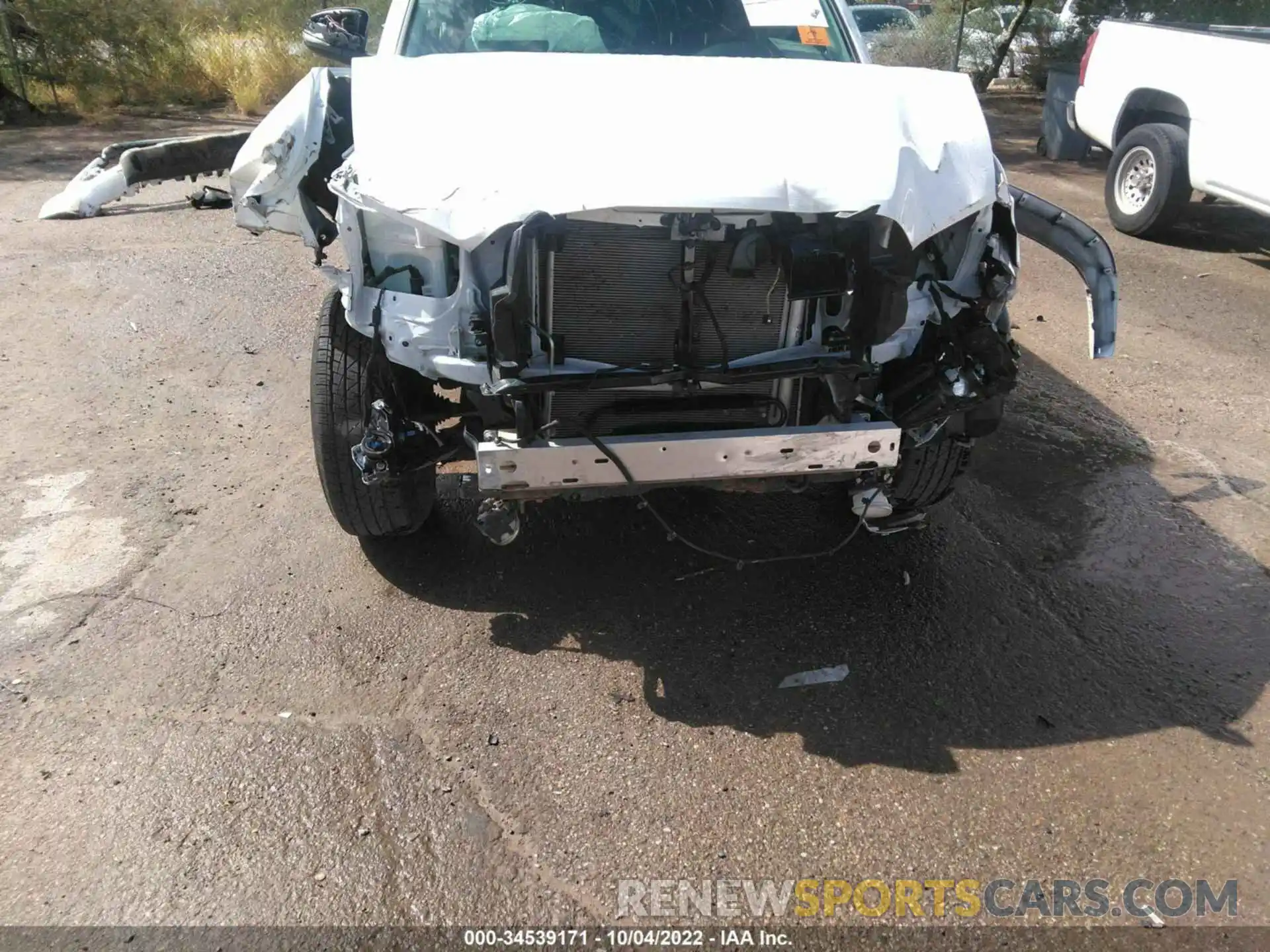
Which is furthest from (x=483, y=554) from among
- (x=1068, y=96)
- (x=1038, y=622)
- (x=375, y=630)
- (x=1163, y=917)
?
(x=1068, y=96)

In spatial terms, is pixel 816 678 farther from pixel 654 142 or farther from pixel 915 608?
pixel 654 142

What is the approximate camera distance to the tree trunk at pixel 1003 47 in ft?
43.2

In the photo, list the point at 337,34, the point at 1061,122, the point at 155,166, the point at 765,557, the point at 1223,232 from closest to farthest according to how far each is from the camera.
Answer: the point at 765,557, the point at 155,166, the point at 337,34, the point at 1223,232, the point at 1061,122

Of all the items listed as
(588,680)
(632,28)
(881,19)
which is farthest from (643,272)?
(881,19)

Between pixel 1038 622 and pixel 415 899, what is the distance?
7.38 ft

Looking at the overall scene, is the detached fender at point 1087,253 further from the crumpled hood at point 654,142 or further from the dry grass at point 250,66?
the dry grass at point 250,66

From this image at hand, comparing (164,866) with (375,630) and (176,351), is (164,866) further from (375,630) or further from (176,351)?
(176,351)

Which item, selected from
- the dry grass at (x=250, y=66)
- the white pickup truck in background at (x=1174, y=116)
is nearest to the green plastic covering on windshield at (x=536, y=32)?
the white pickup truck in background at (x=1174, y=116)

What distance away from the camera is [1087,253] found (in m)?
3.14

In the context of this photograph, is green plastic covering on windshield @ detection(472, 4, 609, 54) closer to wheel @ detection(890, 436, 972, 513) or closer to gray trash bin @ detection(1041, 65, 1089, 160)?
wheel @ detection(890, 436, 972, 513)

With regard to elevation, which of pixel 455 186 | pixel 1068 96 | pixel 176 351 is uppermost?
pixel 455 186

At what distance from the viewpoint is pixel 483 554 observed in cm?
359

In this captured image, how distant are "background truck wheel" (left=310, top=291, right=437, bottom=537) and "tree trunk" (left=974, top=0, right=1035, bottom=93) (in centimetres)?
1274

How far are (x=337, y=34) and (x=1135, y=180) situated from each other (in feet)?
21.3
